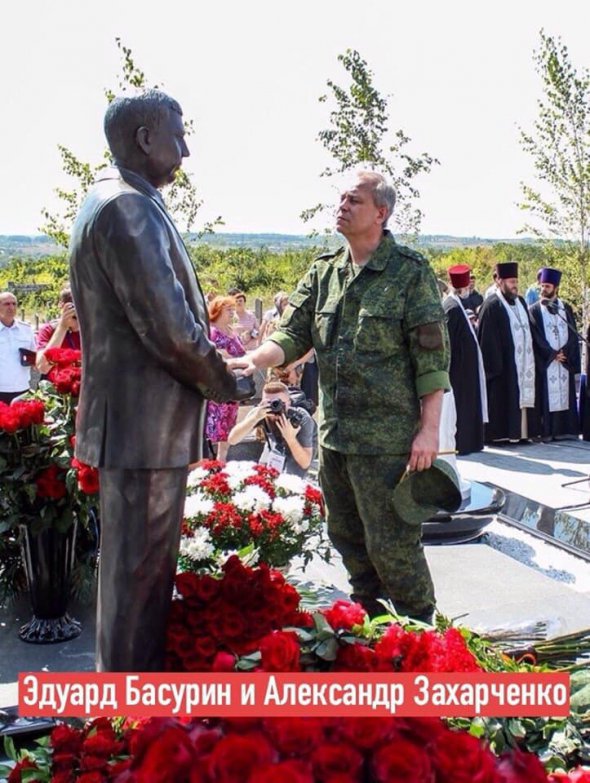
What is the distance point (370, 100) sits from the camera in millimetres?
13734

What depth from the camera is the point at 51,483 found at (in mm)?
3635

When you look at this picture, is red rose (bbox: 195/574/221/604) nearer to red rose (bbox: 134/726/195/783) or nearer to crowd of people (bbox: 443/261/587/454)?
red rose (bbox: 134/726/195/783)

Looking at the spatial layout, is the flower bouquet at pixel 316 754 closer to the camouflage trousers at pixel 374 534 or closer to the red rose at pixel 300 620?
the red rose at pixel 300 620

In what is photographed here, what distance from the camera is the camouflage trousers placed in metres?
2.92

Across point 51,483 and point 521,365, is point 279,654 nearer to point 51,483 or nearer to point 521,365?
point 51,483

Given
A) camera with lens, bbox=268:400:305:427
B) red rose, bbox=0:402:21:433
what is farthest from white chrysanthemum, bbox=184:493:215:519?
camera with lens, bbox=268:400:305:427

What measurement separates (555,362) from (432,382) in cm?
708

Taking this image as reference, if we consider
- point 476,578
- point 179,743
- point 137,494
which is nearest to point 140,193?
point 137,494

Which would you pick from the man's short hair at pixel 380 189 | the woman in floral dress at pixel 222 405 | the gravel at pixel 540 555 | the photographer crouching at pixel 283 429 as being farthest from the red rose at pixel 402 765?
the woman in floral dress at pixel 222 405

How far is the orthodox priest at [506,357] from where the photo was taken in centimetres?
911

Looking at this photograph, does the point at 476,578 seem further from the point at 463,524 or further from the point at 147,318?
the point at 147,318

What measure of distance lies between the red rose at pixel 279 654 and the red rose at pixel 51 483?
2.18m

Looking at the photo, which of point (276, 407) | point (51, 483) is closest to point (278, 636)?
point (51, 483)

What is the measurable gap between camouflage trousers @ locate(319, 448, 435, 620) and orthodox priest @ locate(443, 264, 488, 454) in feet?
17.7
